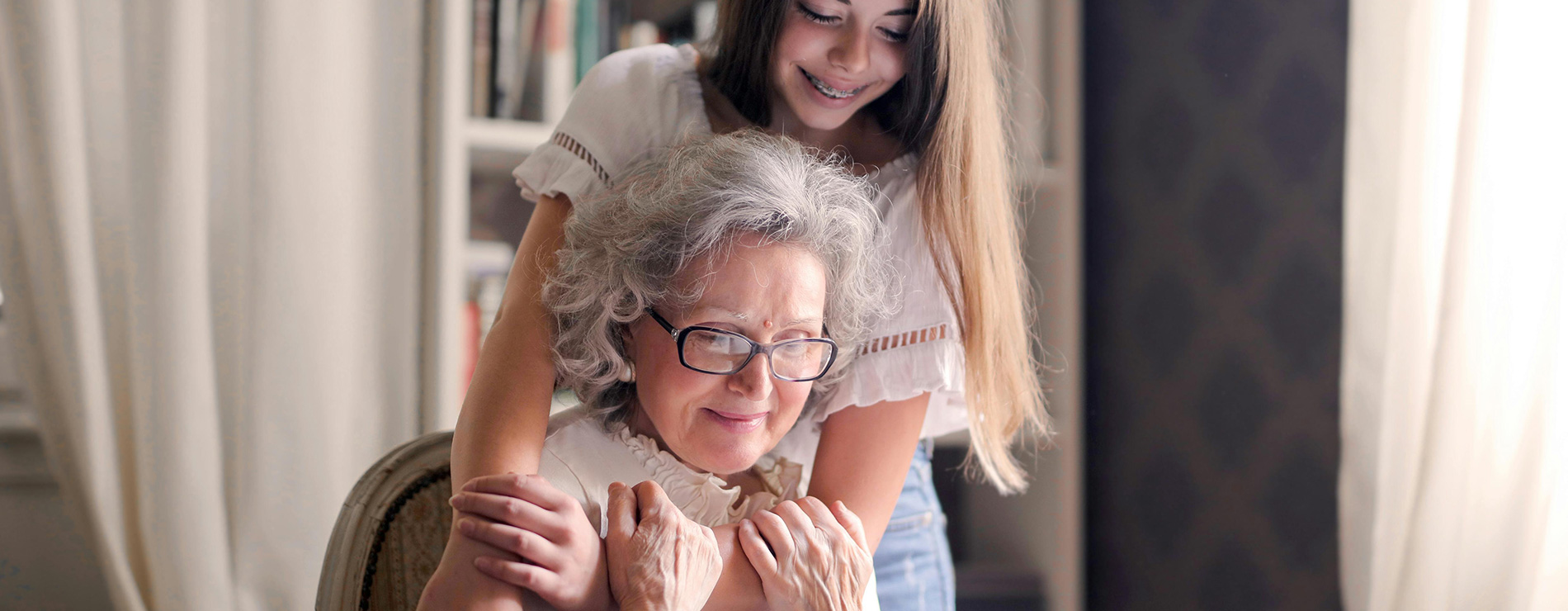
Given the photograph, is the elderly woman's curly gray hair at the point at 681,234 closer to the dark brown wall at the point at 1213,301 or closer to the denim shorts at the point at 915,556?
the denim shorts at the point at 915,556

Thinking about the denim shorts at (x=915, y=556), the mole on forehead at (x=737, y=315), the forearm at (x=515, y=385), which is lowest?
the denim shorts at (x=915, y=556)

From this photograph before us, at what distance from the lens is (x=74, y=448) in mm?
1676

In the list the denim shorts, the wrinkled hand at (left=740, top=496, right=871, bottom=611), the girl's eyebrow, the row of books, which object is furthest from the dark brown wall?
the wrinkled hand at (left=740, top=496, right=871, bottom=611)

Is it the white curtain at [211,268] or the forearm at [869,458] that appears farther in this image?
the white curtain at [211,268]

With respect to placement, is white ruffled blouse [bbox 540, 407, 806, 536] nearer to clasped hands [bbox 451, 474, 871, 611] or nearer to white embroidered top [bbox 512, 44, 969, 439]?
clasped hands [bbox 451, 474, 871, 611]

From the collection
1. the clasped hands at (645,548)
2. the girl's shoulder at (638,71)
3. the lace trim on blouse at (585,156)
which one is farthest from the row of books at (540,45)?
the clasped hands at (645,548)

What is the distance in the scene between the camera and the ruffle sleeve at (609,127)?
45.3 inches

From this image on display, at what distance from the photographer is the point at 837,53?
1083 mm

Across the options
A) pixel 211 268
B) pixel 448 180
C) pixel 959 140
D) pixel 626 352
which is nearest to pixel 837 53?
pixel 959 140

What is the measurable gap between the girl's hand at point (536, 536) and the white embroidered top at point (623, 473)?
105 mm

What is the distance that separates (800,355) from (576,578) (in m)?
0.31

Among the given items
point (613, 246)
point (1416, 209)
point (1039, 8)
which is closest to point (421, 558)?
point (613, 246)

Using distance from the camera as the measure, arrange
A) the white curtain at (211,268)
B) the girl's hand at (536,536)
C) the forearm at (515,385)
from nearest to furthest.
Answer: the girl's hand at (536,536)
the forearm at (515,385)
the white curtain at (211,268)

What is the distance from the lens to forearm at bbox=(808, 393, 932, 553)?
44.1 inches
